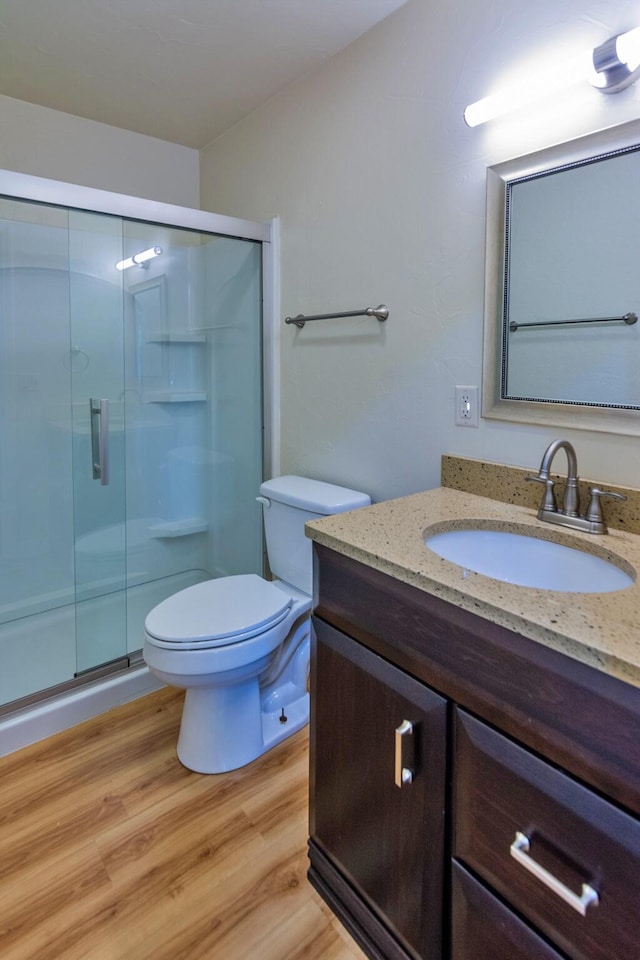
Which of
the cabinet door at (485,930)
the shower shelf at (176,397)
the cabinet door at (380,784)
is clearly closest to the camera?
the cabinet door at (485,930)

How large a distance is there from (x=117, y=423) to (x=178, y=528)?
1.86 ft

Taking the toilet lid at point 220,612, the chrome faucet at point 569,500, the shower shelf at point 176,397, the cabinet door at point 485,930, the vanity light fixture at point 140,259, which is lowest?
the cabinet door at point 485,930

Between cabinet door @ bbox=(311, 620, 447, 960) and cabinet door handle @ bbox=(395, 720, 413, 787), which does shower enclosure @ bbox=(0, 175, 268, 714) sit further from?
cabinet door handle @ bbox=(395, 720, 413, 787)

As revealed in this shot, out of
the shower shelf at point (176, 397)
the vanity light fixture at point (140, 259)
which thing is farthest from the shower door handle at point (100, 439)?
the vanity light fixture at point (140, 259)

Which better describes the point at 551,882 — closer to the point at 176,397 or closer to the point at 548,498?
the point at 548,498

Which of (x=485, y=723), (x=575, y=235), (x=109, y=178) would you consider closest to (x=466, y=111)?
(x=575, y=235)

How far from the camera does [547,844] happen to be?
703 millimetres

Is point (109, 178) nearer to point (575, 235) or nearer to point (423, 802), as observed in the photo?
point (575, 235)

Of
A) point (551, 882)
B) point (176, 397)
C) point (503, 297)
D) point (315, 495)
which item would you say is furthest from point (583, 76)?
point (176, 397)

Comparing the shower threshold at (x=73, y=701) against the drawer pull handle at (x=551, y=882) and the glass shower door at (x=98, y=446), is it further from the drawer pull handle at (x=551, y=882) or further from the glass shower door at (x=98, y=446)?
the drawer pull handle at (x=551, y=882)

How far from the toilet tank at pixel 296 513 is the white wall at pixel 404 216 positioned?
0.37ft

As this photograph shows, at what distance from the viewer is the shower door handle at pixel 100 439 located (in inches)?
77.9

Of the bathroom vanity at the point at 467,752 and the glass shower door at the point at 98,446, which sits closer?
the bathroom vanity at the point at 467,752

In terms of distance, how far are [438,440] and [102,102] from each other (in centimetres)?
188
